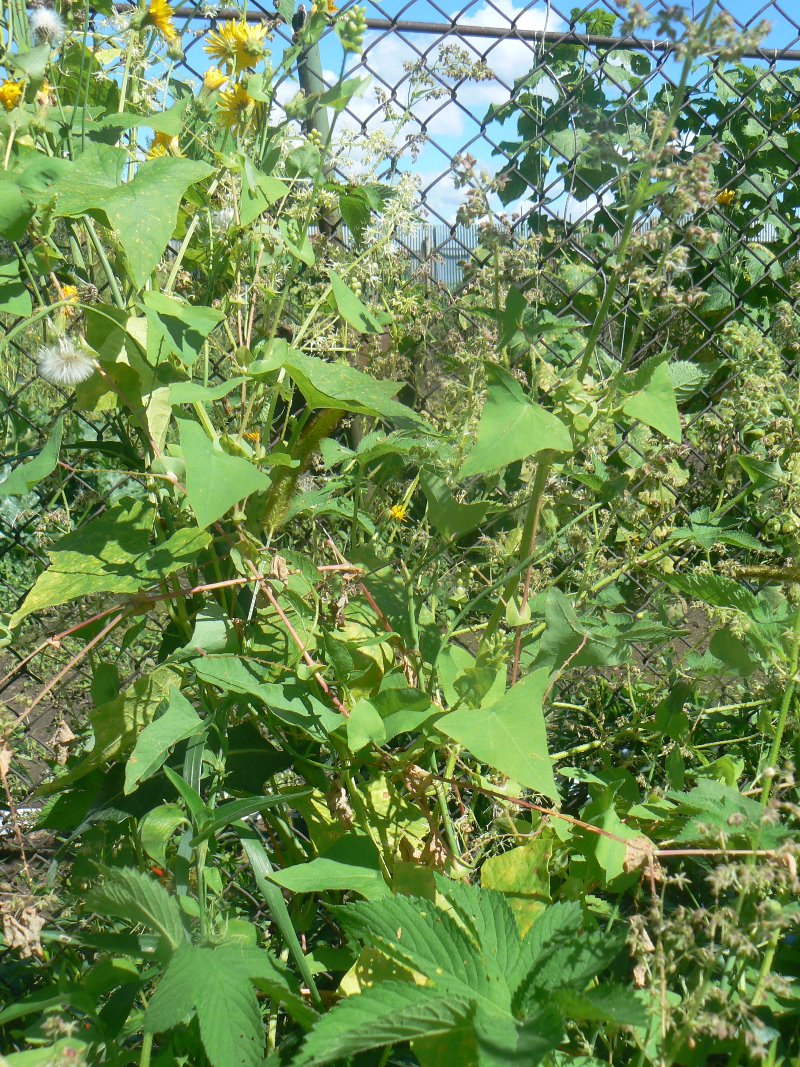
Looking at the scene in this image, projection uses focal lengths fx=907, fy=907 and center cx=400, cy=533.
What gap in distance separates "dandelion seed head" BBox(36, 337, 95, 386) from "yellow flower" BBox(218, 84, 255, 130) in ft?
1.52

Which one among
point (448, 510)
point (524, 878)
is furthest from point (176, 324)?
point (524, 878)

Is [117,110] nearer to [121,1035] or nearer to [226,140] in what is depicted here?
[226,140]

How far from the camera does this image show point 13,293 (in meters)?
1.39

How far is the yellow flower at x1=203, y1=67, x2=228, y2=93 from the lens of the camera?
1.58 m

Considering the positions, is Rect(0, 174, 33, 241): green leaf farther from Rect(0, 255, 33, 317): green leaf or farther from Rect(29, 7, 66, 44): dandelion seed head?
Rect(29, 7, 66, 44): dandelion seed head

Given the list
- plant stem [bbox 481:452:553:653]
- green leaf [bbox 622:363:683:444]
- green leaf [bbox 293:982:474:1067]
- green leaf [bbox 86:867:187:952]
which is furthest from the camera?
plant stem [bbox 481:452:553:653]

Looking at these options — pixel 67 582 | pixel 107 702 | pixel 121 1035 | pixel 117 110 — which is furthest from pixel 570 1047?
pixel 117 110

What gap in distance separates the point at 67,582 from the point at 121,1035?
65cm

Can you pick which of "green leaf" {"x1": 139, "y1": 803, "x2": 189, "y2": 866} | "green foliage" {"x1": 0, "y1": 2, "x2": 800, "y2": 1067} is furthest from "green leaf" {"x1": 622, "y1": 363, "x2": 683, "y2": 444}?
"green leaf" {"x1": 139, "y1": 803, "x2": 189, "y2": 866}

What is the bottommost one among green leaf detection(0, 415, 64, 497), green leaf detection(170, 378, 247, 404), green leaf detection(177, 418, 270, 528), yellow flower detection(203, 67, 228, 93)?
green leaf detection(177, 418, 270, 528)

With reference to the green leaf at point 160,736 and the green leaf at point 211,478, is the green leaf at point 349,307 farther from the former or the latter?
the green leaf at point 160,736

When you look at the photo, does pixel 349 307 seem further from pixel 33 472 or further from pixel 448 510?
pixel 33 472

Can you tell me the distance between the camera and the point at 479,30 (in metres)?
2.07

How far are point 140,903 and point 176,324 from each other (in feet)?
2.64
